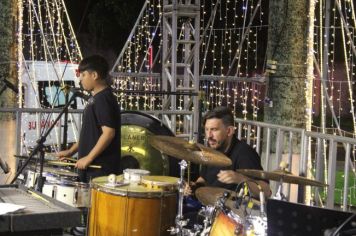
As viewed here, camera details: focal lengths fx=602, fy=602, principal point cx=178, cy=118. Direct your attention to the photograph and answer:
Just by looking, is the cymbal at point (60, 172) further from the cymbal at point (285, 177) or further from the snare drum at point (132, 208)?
the cymbal at point (285, 177)

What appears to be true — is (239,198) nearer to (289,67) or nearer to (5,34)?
(289,67)

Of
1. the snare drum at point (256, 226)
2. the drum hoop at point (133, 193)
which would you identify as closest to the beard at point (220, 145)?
the drum hoop at point (133, 193)

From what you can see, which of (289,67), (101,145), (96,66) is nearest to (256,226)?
(101,145)

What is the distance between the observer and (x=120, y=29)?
78.4 feet

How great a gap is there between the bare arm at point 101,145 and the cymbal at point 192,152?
53 centimetres

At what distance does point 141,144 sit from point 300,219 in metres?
4.02

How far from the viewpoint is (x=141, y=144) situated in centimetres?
673

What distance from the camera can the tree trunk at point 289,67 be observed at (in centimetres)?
714

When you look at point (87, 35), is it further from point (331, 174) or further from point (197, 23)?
point (331, 174)

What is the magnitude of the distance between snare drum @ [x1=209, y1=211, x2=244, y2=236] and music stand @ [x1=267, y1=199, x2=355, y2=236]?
29.4 inches

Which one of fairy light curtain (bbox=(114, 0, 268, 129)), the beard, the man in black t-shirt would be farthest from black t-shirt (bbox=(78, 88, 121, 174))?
fairy light curtain (bbox=(114, 0, 268, 129))

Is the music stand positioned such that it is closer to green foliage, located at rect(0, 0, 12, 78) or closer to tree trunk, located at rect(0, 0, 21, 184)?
tree trunk, located at rect(0, 0, 21, 184)

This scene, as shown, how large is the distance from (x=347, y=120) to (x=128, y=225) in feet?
65.7

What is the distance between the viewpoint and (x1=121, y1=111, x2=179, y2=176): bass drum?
264 inches
